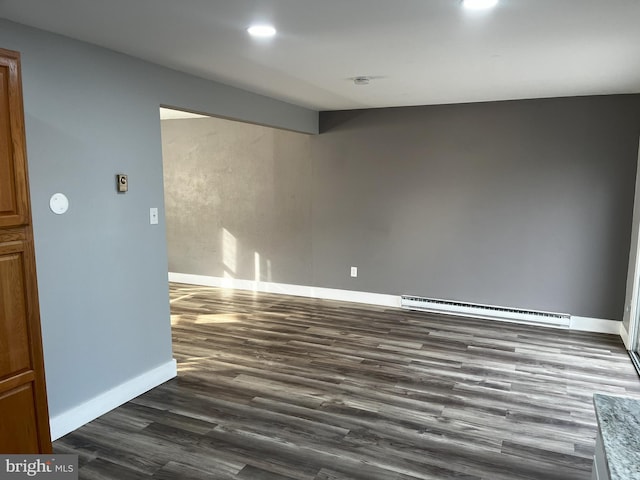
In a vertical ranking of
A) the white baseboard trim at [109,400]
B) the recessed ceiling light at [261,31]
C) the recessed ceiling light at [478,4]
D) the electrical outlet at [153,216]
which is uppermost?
the recessed ceiling light at [261,31]

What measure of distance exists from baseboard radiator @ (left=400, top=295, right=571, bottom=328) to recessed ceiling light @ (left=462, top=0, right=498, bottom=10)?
3.52 m

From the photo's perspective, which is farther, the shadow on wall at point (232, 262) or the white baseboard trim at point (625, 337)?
the shadow on wall at point (232, 262)

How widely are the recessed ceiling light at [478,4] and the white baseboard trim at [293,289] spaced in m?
3.72

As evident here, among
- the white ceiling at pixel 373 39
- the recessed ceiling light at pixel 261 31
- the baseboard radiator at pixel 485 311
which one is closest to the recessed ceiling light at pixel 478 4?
the white ceiling at pixel 373 39

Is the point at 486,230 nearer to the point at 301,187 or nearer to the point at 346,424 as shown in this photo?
the point at 301,187

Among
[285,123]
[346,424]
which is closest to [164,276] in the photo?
[346,424]

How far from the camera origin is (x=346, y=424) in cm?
277

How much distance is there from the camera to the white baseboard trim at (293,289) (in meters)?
5.43

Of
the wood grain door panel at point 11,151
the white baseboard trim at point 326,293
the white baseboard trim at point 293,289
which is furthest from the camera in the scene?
the white baseboard trim at point 293,289

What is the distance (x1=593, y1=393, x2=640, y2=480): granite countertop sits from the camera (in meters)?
1.14

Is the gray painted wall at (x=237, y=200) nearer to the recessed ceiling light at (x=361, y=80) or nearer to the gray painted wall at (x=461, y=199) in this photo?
the gray painted wall at (x=461, y=199)

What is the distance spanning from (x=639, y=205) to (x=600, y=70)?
1437 millimetres

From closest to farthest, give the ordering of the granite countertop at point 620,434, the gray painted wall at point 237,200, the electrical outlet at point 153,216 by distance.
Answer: the granite countertop at point 620,434 < the electrical outlet at point 153,216 < the gray painted wall at point 237,200

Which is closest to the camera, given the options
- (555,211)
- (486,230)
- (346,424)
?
(346,424)
